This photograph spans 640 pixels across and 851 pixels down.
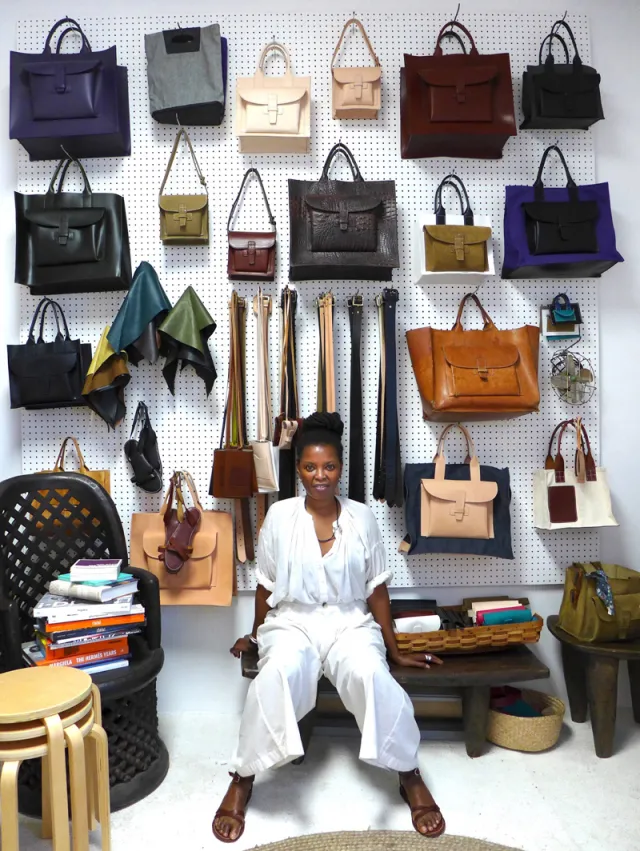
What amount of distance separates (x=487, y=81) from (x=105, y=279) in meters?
1.78

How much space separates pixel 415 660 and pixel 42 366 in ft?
6.30

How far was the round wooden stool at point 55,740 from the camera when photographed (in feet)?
5.42

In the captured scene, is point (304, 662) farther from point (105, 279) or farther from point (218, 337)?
point (105, 279)

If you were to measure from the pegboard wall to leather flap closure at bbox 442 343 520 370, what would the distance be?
0.23 m

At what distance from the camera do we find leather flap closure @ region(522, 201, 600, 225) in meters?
2.68

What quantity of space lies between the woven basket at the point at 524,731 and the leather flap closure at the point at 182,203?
2.40 m

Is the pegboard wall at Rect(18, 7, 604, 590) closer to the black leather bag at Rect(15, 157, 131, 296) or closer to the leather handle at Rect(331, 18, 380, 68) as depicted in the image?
the leather handle at Rect(331, 18, 380, 68)

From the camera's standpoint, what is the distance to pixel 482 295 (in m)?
2.87

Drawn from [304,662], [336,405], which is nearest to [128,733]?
[304,662]

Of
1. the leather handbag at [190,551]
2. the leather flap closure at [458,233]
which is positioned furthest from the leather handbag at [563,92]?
the leather handbag at [190,551]

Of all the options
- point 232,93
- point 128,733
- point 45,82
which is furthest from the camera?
point 232,93

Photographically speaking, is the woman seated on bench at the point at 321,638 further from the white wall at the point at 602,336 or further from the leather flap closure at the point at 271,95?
the leather flap closure at the point at 271,95

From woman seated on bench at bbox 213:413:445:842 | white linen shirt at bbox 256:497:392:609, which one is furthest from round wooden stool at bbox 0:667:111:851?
white linen shirt at bbox 256:497:392:609

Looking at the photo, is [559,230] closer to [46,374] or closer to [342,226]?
[342,226]
